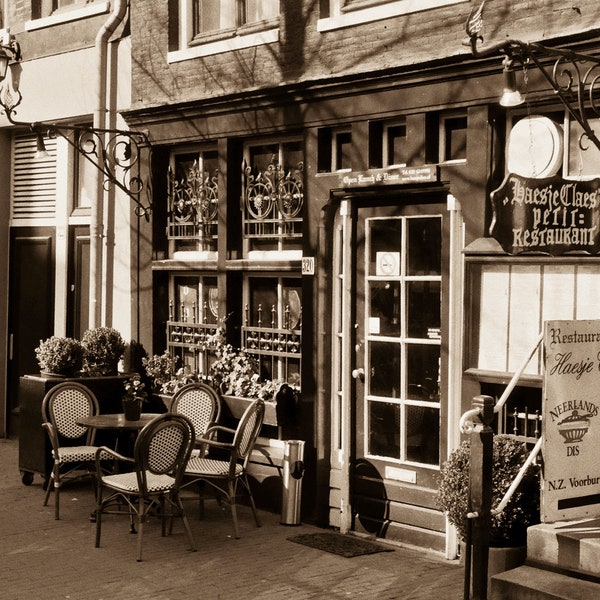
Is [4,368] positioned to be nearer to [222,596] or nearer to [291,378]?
[291,378]

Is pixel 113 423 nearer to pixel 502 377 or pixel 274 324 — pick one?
pixel 274 324

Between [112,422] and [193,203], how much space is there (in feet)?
8.58

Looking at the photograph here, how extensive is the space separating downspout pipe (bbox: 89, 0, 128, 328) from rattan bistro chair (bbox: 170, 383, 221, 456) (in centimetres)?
226

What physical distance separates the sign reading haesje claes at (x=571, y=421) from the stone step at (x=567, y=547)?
0.09 meters

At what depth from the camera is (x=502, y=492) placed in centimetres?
741

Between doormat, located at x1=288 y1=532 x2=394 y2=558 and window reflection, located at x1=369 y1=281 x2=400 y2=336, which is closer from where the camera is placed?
doormat, located at x1=288 y1=532 x2=394 y2=558

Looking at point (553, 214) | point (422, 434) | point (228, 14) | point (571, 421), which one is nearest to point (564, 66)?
point (553, 214)

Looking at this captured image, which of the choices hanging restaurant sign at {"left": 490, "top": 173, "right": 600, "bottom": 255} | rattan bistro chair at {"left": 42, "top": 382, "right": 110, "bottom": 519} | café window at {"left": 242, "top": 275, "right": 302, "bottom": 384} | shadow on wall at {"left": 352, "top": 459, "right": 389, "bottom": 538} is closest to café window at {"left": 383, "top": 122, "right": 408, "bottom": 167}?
café window at {"left": 242, "top": 275, "right": 302, "bottom": 384}

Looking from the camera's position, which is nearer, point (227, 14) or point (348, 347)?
point (348, 347)

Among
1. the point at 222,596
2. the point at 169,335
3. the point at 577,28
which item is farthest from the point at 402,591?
the point at 169,335

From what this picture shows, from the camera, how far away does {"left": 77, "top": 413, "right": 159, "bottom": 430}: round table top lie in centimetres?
981

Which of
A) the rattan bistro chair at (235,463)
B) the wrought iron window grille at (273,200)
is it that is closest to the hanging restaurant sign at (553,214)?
the rattan bistro chair at (235,463)

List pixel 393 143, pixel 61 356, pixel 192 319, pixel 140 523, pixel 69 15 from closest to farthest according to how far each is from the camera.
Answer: pixel 140 523
pixel 393 143
pixel 61 356
pixel 192 319
pixel 69 15

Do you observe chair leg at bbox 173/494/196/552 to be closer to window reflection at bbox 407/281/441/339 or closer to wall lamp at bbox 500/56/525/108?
window reflection at bbox 407/281/441/339
